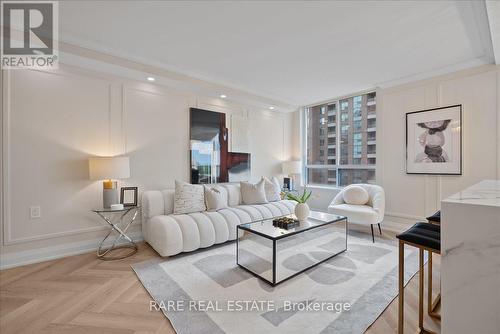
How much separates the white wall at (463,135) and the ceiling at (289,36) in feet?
0.72

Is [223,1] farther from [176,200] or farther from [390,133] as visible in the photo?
[390,133]

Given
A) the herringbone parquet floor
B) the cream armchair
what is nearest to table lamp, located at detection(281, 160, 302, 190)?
the cream armchair

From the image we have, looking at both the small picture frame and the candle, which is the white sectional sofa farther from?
the candle

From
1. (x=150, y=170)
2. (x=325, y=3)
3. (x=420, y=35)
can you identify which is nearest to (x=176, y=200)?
(x=150, y=170)

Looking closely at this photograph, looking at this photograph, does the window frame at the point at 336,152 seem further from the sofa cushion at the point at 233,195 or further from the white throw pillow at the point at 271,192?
the sofa cushion at the point at 233,195

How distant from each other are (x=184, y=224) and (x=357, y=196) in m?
2.79

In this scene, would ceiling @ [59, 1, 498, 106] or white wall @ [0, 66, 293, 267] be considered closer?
ceiling @ [59, 1, 498, 106]

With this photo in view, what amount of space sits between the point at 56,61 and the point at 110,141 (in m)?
1.10

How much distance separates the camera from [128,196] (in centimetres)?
320

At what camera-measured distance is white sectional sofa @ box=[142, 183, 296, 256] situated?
8.95ft

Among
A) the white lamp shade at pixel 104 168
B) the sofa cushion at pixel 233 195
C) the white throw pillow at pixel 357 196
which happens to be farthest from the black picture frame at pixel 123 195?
the white throw pillow at pixel 357 196

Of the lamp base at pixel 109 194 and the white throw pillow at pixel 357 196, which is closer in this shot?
the lamp base at pixel 109 194

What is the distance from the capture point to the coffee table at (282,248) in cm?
229

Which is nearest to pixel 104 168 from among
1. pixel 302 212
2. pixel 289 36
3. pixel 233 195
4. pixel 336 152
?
pixel 233 195
